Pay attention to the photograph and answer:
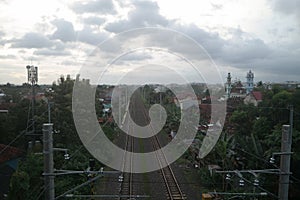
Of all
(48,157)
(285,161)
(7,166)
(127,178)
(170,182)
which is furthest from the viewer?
(7,166)

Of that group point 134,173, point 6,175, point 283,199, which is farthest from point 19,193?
point 283,199

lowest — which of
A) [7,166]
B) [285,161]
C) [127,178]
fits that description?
[127,178]

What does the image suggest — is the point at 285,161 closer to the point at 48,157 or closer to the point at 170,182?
the point at 48,157

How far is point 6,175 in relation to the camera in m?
7.90

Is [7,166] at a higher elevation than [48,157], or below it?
below

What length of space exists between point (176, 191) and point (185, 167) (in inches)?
89.4

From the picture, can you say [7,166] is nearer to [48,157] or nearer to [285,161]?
[48,157]

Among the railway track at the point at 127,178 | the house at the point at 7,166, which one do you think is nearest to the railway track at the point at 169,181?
the railway track at the point at 127,178

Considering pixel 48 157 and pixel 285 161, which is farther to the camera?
pixel 285 161

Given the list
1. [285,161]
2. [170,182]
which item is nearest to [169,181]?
[170,182]

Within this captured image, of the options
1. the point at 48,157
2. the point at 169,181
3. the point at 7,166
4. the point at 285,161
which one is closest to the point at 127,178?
the point at 169,181

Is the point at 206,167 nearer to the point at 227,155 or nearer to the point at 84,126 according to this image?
the point at 227,155

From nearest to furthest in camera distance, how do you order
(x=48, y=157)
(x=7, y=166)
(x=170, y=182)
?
(x=48, y=157) < (x=170, y=182) < (x=7, y=166)

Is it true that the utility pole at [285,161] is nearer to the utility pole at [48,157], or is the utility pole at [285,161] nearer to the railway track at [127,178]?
the utility pole at [48,157]
